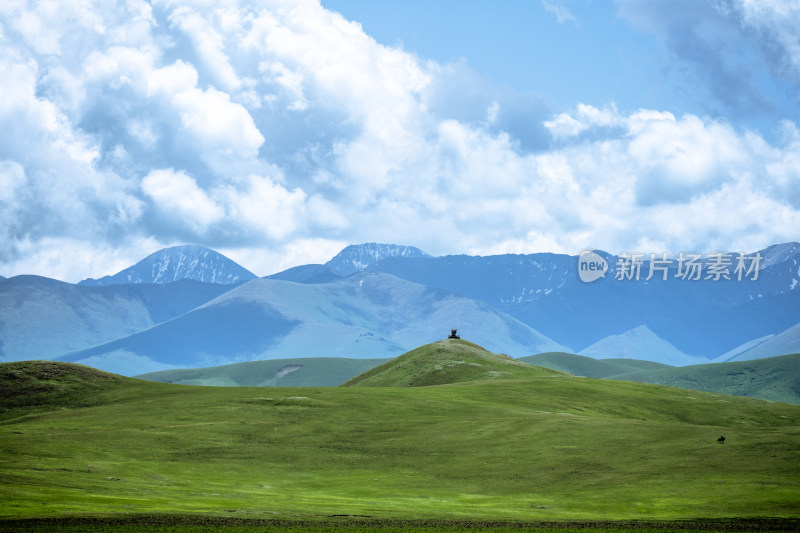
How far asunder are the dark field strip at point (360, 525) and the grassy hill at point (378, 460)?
230 cm

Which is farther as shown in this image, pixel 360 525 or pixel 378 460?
pixel 378 460

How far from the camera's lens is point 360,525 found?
77062mm

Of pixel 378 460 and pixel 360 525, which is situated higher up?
pixel 378 460

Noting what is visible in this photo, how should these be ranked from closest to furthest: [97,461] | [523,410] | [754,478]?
[754,478], [97,461], [523,410]

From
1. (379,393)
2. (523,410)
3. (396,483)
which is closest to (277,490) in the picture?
(396,483)

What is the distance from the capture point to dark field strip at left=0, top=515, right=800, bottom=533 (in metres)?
70.8

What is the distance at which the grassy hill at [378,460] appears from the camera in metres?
85.4

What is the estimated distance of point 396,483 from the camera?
10925 cm

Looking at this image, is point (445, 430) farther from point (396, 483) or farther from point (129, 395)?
point (129, 395)

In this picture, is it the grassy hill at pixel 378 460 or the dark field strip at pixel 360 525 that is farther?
the grassy hill at pixel 378 460

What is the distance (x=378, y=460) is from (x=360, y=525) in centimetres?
4887

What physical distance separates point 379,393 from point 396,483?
8310cm

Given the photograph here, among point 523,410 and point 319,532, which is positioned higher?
point 523,410

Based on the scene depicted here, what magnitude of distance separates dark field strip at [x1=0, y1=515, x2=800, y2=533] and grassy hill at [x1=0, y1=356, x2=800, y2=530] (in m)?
2.30
